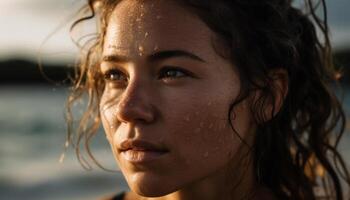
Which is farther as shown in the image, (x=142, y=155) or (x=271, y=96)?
(x=271, y=96)

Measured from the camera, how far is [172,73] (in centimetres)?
298

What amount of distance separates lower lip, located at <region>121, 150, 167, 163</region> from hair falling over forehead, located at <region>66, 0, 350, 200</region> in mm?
379

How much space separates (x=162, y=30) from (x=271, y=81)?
586 mm

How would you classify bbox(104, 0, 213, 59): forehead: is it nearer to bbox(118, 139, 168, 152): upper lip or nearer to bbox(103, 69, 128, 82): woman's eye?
bbox(103, 69, 128, 82): woman's eye

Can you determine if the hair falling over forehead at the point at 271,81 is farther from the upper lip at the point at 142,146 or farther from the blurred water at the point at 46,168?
the blurred water at the point at 46,168

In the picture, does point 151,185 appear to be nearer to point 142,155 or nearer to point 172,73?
point 142,155

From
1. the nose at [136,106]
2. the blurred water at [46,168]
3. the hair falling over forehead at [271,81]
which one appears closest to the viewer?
the nose at [136,106]

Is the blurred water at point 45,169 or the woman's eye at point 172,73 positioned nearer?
the woman's eye at point 172,73

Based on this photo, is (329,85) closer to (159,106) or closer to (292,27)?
(292,27)

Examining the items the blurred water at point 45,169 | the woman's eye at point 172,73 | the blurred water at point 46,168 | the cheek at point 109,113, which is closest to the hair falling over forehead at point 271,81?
the woman's eye at point 172,73

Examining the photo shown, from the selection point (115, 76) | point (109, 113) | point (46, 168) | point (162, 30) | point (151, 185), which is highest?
point (162, 30)

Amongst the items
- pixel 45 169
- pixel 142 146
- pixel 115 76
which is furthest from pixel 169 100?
pixel 45 169

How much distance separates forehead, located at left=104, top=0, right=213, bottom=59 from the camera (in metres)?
2.97

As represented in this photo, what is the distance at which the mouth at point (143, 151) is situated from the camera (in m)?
2.91
